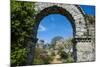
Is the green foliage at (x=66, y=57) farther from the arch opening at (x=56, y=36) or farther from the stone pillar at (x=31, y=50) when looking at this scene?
the stone pillar at (x=31, y=50)

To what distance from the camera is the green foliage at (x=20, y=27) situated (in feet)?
7.29

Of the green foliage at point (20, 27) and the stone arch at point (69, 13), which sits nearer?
the green foliage at point (20, 27)

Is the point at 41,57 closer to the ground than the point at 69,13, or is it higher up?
closer to the ground

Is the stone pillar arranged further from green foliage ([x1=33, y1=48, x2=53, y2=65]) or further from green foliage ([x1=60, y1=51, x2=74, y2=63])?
green foliage ([x1=60, y1=51, x2=74, y2=63])

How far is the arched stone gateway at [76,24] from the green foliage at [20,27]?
2.6 inches

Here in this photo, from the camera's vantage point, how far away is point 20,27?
225 centimetres

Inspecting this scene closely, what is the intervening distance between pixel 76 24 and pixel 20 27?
61 centimetres

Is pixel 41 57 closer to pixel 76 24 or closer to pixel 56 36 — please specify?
pixel 56 36

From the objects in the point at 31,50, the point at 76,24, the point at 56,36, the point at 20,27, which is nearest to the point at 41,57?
the point at 31,50

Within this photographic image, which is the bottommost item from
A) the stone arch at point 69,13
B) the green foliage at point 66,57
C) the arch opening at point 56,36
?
the green foliage at point 66,57

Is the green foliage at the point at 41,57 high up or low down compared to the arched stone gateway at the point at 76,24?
down

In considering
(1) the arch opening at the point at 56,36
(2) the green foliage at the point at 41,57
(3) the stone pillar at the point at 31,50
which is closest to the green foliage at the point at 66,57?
(1) the arch opening at the point at 56,36

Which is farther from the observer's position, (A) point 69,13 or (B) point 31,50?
(A) point 69,13

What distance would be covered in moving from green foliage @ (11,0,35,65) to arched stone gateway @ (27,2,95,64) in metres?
0.07
